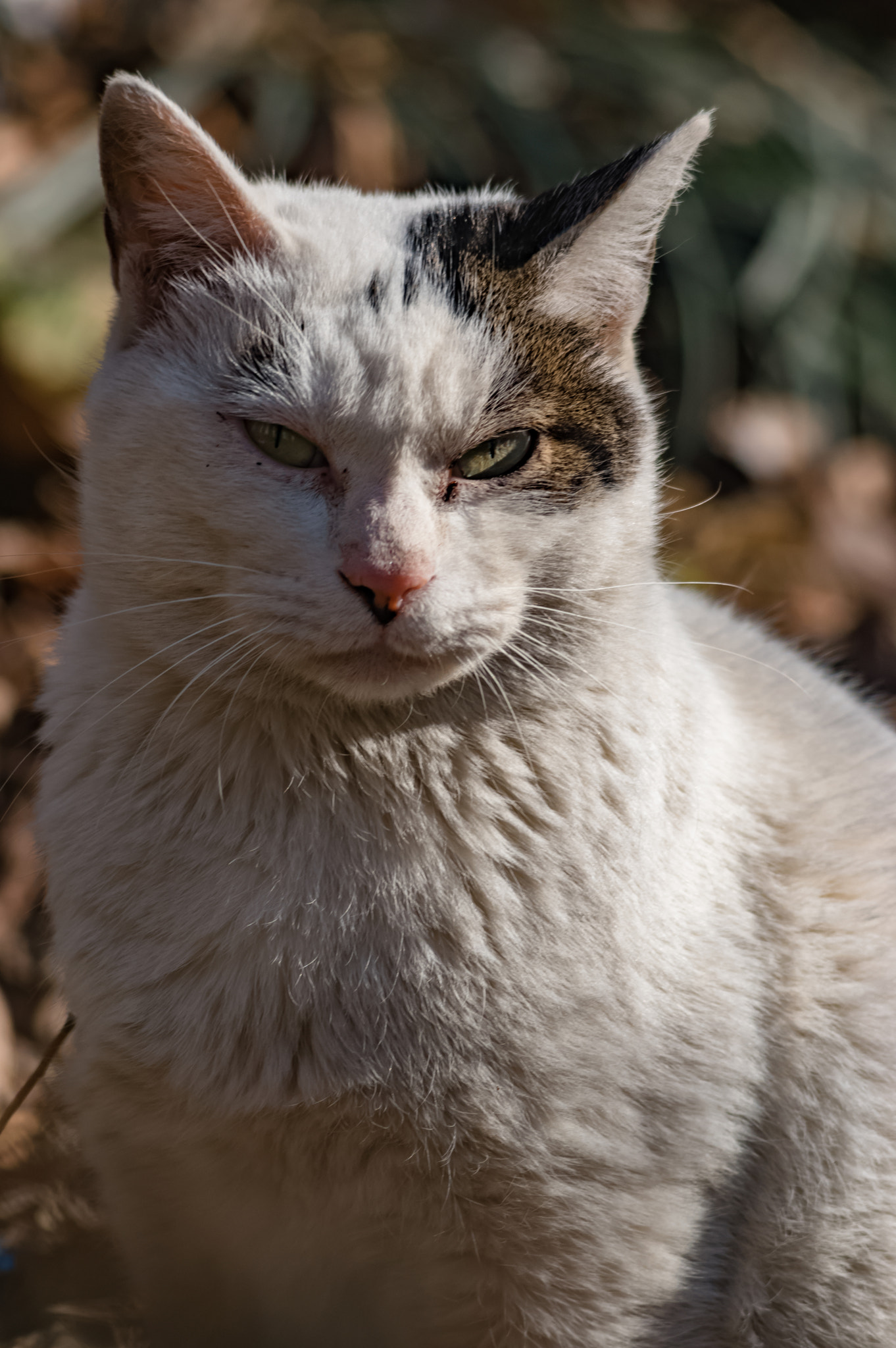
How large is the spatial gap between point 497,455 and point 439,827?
13.7 inches

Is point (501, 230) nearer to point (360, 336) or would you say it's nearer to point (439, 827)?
point (360, 336)

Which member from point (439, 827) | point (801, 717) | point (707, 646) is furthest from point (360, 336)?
point (801, 717)

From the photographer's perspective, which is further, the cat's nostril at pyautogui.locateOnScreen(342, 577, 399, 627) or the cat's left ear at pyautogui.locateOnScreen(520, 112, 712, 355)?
the cat's left ear at pyautogui.locateOnScreen(520, 112, 712, 355)

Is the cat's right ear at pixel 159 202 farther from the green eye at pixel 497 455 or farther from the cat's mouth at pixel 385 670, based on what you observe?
the cat's mouth at pixel 385 670

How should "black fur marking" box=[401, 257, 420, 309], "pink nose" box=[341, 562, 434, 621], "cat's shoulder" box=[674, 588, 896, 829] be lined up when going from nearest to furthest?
1. "pink nose" box=[341, 562, 434, 621]
2. "black fur marking" box=[401, 257, 420, 309]
3. "cat's shoulder" box=[674, 588, 896, 829]

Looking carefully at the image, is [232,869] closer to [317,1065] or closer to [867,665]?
[317,1065]

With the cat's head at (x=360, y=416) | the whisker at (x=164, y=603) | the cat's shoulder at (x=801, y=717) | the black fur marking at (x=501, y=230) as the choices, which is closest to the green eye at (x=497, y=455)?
the cat's head at (x=360, y=416)

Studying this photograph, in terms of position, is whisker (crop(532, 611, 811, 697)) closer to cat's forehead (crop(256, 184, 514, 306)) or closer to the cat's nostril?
the cat's nostril

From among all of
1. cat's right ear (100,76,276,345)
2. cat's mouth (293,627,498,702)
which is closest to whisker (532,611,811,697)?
cat's mouth (293,627,498,702)

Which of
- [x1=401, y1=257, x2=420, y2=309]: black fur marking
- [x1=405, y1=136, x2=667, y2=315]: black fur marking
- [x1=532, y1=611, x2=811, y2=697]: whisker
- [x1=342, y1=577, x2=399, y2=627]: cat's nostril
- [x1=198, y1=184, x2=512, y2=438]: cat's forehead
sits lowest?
[x1=532, y1=611, x2=811, y2=697]: whisker

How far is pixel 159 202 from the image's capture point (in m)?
1.12

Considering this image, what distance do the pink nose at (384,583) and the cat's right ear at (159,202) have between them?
13.8 inches

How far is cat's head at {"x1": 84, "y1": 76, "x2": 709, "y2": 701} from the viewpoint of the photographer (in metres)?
1.02

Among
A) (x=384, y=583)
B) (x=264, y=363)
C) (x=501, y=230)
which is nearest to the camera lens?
(x=384, y=583)
